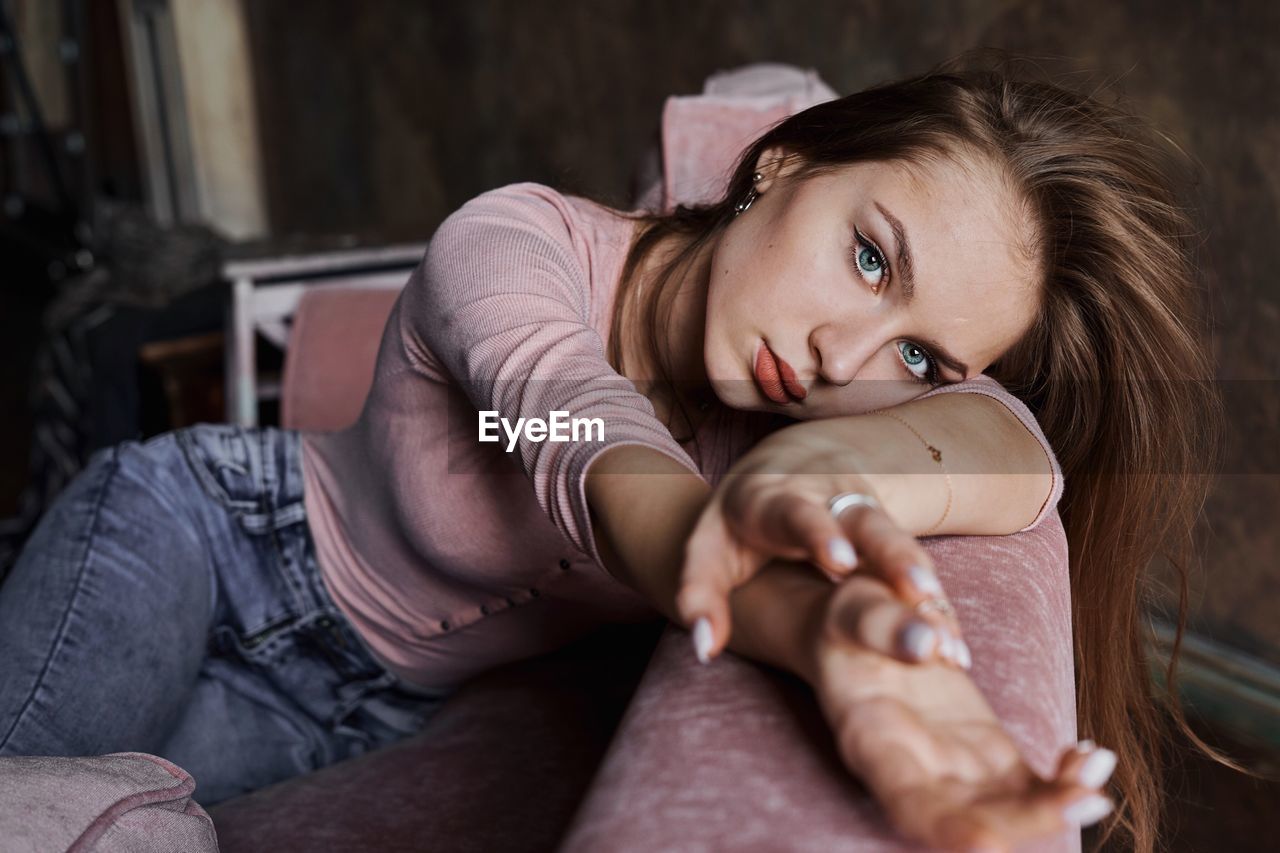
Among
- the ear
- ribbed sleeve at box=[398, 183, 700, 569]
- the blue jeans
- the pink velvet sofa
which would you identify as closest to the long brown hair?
the ear

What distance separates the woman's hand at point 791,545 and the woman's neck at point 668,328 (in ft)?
1.44

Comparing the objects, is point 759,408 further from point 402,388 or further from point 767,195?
point 402,388

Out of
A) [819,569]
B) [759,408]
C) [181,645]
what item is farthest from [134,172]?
[819,569]

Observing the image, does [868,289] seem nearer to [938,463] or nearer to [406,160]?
[938,463]

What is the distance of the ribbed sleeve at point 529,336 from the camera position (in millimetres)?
819

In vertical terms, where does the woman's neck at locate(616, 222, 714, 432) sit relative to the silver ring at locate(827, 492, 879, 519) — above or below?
below

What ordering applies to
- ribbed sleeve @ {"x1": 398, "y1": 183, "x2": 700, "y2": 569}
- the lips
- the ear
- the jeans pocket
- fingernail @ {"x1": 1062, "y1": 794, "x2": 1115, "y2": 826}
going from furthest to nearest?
the jeans pocket, the ear, the lips, ribbed sleeve @ {"x1": 398, "y1": 183, "x2": 700, "y2": 569}, fingernail @ {"x1": 1062, "y1": 794, "x2": 1115, "y2": 826}

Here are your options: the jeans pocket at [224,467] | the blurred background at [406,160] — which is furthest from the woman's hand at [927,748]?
the jeans pocket at [224,467]

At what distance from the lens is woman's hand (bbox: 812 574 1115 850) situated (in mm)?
514

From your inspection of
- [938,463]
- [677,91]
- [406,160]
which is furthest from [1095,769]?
[406,160]

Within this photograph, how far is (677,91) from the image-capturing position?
3.21 metres

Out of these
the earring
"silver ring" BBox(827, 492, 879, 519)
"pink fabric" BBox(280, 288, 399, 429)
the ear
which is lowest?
"pink fabric" BBox(280, 288, 399, 429)

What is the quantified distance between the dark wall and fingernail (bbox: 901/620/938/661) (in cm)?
88

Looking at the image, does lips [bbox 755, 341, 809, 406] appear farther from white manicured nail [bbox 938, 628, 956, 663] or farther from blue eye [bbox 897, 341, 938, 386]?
white manicured nail [bbox 938, 628, 956, 663]
